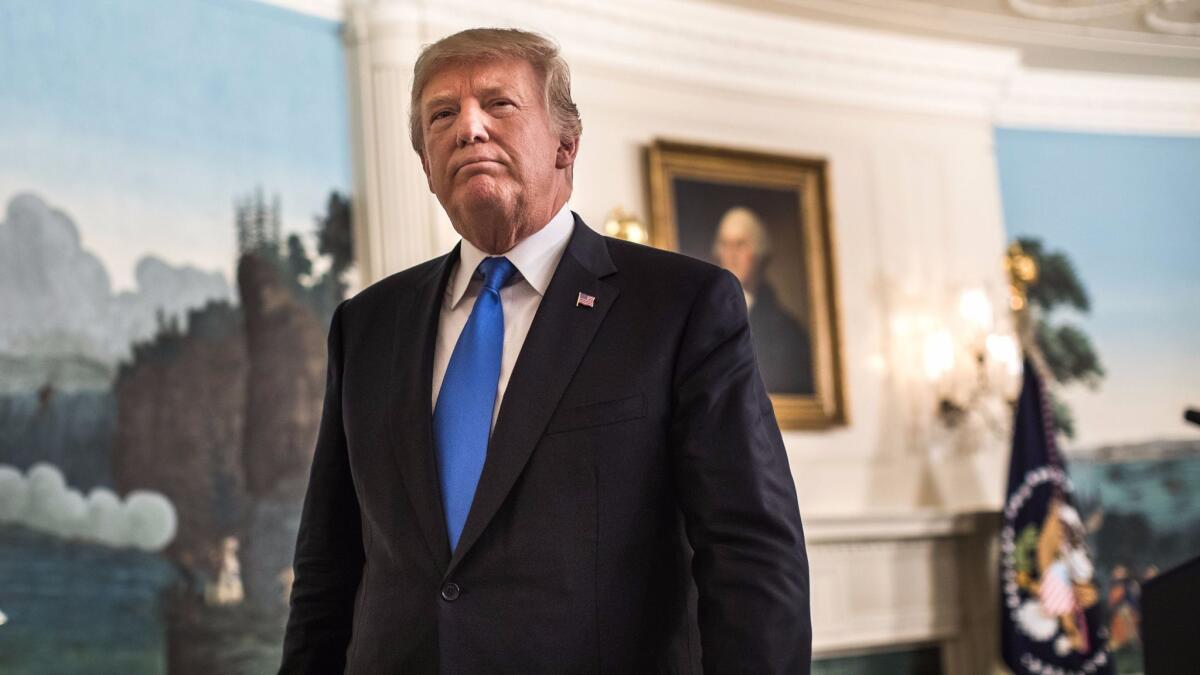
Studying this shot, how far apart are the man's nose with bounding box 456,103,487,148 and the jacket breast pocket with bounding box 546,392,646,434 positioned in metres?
0.44

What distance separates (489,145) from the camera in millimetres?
2100

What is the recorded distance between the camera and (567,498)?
6.42ft

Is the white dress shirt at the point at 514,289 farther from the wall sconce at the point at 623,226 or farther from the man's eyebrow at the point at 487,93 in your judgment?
the wall sconce at the point at 623,226

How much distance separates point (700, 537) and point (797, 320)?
6.58m

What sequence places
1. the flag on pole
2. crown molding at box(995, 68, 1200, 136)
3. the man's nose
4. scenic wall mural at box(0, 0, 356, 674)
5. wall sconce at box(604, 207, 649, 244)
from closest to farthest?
the man's nose → scenic wall mural at box(0, 0, 356, 674) → wall sconce at box(604, 207, 649, 244) → the flag on pole → crown molding at box(995, 68, 1200, 136)

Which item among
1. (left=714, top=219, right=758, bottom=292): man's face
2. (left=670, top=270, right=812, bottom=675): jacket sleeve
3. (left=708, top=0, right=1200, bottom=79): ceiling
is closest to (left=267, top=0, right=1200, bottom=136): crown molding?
(left=708, top=0, right=1200, bottom=79): ceiling

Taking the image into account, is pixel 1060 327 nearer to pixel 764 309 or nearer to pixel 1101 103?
pixel 1101 103

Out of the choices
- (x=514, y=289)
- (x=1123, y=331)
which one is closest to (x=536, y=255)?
(x=514, y=289)

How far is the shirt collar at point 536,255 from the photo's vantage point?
2.19 m

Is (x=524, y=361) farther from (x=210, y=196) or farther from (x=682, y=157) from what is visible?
(x=682, y=157)

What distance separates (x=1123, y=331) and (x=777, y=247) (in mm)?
3094

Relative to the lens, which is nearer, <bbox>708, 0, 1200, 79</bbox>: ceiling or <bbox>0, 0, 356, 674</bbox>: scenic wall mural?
<bbox>0, 0, 356, 674</bbox>: scenic wall mural

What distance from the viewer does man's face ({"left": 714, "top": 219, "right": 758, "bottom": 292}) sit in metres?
8.27

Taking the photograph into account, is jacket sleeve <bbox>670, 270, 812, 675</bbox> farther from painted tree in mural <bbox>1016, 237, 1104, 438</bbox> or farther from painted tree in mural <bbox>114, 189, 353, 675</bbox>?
painted tree in mural <bbox>1016, 237, 1104, 438</bbox>
